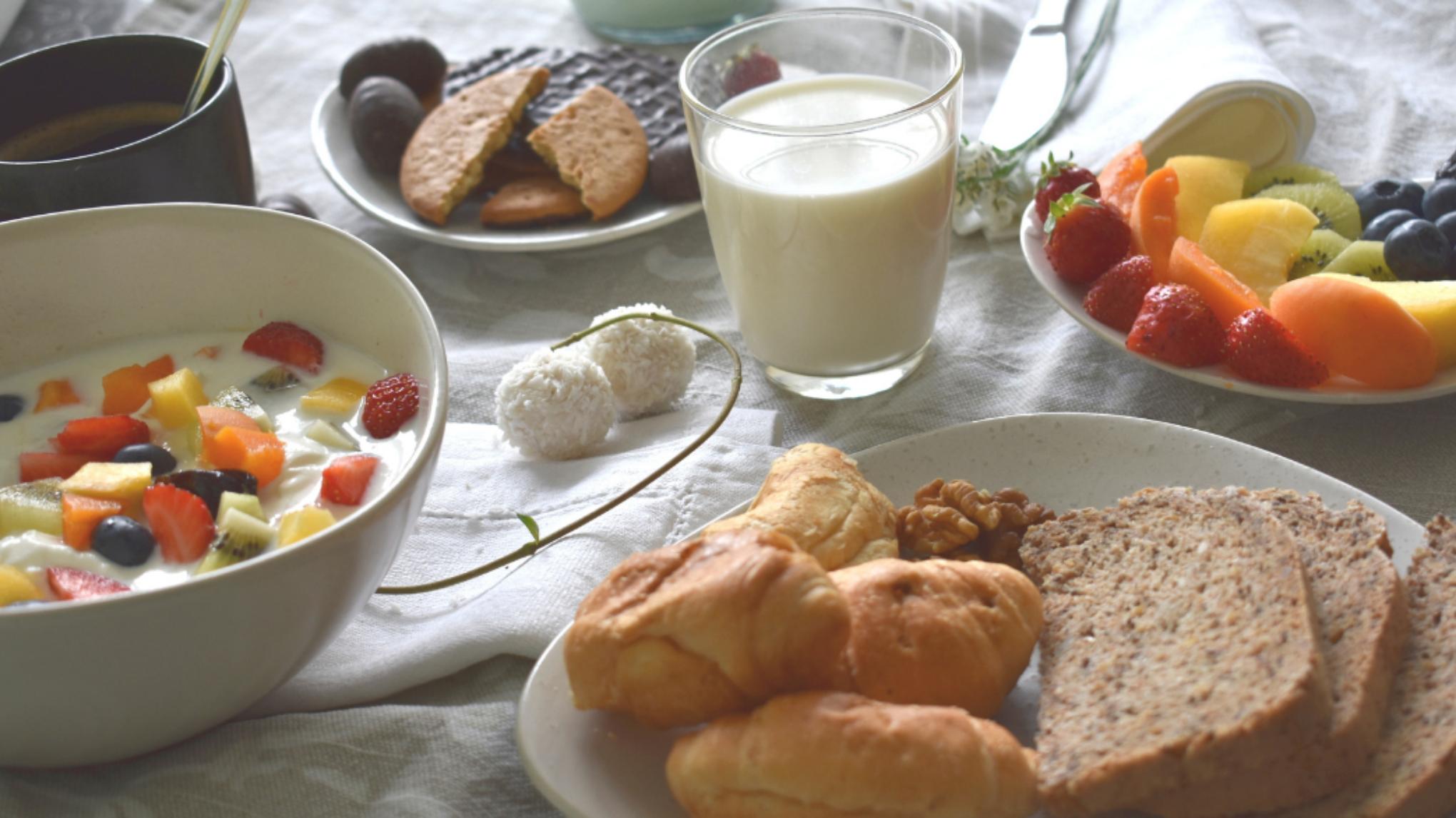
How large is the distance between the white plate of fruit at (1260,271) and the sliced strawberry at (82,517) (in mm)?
1123

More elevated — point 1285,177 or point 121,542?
point 121,542

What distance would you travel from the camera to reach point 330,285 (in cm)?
143

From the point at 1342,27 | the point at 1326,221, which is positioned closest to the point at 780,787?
the point at 1326,221

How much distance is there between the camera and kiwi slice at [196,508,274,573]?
112cm

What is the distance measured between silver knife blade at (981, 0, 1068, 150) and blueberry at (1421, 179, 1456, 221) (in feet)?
1.88

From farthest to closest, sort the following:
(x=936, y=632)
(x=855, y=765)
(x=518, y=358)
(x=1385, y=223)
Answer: (x=518, y=358) → (x=1385, y=223) → (x=936, y=632) → (x=855, y=765)

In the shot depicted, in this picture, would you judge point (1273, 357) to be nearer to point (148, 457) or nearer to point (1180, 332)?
point (1180, 332)

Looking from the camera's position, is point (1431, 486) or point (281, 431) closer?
point (281, 431)

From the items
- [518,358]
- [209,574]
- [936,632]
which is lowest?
[518,358]

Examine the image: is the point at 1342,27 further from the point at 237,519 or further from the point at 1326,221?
the point at 237,519

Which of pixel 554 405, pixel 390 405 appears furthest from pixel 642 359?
pixel 390 405

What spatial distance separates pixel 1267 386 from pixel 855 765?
2.67 feet

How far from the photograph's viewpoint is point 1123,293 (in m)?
1.64

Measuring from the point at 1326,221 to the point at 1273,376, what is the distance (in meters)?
0.46
